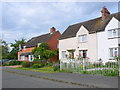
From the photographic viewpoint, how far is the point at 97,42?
21.4m

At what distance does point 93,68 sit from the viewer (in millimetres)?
12133

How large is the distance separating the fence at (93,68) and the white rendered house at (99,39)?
755 cm

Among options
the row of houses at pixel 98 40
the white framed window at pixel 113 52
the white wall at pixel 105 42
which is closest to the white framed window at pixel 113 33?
the row of houses at pixel 98 40

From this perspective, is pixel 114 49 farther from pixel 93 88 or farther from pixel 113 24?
pixel 93 88

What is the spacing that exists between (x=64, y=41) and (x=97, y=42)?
7.65m

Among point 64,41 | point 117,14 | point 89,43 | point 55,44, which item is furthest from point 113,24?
point 55,44

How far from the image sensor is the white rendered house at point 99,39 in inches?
777

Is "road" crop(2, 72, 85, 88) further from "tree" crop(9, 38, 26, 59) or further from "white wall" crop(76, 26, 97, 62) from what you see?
"tree" crop(9, 38, 26, 59)

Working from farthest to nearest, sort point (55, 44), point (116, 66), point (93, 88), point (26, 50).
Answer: point (26, 50) < point (55, 44) < point (116, 66) < point (93, 88)

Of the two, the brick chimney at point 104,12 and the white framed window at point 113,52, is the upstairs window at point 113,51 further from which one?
the brick chimney at point 104,12

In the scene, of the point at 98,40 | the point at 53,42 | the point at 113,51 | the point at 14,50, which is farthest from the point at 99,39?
the point at 14,50

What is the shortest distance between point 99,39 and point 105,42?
1119 millimetres

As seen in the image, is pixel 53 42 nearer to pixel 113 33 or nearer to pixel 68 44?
pixel 68 44

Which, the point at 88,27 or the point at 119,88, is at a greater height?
the point at 88,27
